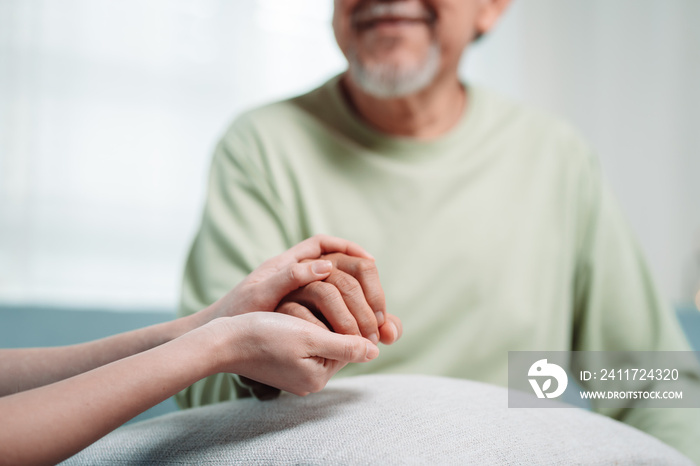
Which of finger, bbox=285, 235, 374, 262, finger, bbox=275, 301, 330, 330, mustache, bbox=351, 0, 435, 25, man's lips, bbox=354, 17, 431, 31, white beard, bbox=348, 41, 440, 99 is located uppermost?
mustache, bbox=351, 0, 435, 25

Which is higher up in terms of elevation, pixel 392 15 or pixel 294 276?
pixel 392 15

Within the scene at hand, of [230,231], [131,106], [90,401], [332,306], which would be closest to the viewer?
[90,401]

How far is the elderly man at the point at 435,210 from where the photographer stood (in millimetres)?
956

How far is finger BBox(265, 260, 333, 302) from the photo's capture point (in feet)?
1.88

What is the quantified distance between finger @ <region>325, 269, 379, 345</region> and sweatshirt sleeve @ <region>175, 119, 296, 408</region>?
260 millimetres

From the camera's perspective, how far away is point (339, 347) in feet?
1.68

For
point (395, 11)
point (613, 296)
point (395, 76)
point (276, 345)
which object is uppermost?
point (395, 11)

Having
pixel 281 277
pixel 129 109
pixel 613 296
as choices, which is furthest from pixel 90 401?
pixel 129 109

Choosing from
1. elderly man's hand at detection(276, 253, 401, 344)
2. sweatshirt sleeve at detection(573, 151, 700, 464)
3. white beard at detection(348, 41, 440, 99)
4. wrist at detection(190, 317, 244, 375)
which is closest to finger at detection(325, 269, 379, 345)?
elderly man's hand at detection(276, 253, 401, 344)

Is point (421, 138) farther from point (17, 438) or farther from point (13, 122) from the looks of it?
point (13, 122)

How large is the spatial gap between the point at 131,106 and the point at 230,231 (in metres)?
1.49

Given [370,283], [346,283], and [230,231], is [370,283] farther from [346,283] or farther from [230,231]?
[230,231]

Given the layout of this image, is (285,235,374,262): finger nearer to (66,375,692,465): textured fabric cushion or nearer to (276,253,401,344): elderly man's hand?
(276,253,401,344): elderly man's hand

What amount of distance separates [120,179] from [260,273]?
5.70ft
